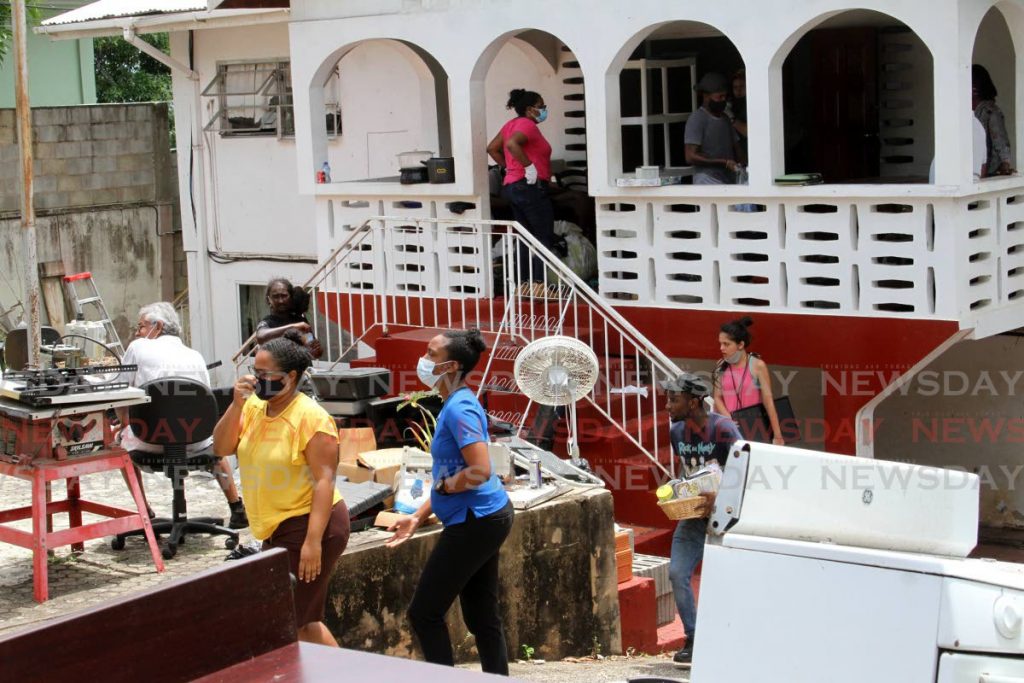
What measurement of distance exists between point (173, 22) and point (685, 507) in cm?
911

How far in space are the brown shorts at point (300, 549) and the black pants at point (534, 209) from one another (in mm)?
5441

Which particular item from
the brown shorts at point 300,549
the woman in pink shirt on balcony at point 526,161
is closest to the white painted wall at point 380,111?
the woman in pink shirt on balcony at point 526,161

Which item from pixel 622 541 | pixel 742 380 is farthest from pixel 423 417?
pixel 742 380

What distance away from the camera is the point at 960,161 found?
9352 millimetres

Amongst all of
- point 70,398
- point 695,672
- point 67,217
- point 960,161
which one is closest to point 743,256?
point 960,161

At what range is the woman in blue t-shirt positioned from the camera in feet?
19.1

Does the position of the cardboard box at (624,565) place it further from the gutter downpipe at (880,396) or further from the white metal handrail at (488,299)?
the gutter downpipe at (880,396)

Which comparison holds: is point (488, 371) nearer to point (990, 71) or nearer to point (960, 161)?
point (960, 161)

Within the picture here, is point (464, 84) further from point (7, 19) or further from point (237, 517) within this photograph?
point (7, 19)

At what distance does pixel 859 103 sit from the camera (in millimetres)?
12484

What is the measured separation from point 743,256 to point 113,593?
18.1 ft

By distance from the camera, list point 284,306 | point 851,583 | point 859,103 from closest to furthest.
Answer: point 851,583, point 284,306, point 859,103

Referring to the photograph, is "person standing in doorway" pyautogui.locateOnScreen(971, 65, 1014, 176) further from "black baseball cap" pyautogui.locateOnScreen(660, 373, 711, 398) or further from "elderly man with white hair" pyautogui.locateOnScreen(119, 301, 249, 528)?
"elderly man with white hair" pyautogui.locateOnScreen(119, 301, 249, 528)

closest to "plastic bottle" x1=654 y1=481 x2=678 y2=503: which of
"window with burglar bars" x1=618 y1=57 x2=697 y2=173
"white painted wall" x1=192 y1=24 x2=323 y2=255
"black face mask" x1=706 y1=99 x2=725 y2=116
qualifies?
"black face mask" x1=706 y1=99 x2=725 y2=116
